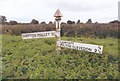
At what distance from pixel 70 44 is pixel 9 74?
174 centimetres

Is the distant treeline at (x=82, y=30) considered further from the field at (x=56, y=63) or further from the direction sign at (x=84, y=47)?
the direction sign at (x=84, y=47)

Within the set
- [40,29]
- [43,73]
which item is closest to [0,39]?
[40,29]

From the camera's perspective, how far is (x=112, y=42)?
10109 mm

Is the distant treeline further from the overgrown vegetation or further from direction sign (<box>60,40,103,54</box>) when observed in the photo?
direction sign (<box>60,40,103,54</box>)

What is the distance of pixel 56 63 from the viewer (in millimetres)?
7992

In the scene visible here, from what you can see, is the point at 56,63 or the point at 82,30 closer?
the point at 56,63

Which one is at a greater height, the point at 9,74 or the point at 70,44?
the point at 70,44

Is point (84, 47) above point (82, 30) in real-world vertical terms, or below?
above

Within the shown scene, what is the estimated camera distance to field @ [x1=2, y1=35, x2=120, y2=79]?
23.9 ft

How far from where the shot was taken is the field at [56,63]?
729 cm

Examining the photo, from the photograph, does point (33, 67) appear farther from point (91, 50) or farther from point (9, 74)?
point (91, 50)

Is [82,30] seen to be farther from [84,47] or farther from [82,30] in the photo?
[84,47]

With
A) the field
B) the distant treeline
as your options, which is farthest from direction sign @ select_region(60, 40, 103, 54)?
the distant treeline

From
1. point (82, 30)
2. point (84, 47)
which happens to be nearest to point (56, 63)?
point (84, 47)
